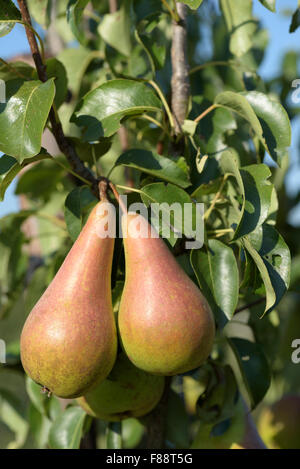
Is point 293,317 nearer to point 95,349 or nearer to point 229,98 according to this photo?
point 229,98

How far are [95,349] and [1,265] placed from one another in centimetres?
76

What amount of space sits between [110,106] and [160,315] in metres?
0.37

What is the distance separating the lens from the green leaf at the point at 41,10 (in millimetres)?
1091

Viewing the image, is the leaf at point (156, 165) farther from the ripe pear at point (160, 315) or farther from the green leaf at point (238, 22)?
the green leaf at point (238, 22)

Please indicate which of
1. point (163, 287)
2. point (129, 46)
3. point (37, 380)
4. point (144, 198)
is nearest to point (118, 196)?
point (144, 198)

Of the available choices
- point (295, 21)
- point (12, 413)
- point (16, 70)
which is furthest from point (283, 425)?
point (16, 70)

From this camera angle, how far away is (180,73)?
1.08m

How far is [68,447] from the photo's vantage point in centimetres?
113

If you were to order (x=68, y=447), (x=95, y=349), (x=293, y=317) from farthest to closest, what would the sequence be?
(x=293, y=317)
(x=68, y=447)
(x=95, y=349)

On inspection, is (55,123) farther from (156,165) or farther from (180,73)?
(180,73)

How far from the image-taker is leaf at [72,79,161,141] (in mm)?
931

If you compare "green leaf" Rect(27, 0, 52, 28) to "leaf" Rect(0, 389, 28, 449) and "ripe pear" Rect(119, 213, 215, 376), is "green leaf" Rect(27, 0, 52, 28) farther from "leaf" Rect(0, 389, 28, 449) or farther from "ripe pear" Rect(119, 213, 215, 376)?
"leaf" Rect(0, 389, 28, 449)

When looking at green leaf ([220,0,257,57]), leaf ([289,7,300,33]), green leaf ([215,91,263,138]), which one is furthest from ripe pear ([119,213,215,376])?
green leaf ([220,0,257,57])

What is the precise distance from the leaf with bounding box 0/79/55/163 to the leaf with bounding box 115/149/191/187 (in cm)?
18
